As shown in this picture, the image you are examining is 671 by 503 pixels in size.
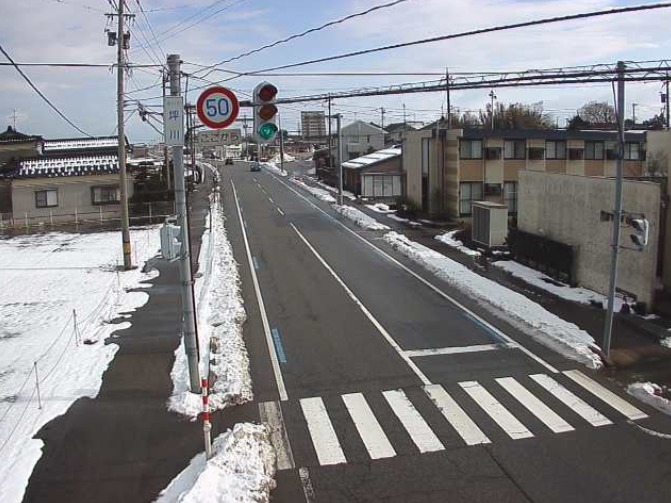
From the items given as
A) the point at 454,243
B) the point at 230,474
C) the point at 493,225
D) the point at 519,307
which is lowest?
the point at 230,474

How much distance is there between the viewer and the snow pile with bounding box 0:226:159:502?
418 inches

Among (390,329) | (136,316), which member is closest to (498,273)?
(390,329)

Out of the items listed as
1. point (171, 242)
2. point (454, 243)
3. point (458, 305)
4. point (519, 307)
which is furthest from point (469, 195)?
point (171, 242)

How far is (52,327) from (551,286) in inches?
598

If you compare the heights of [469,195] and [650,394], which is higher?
[469,195]

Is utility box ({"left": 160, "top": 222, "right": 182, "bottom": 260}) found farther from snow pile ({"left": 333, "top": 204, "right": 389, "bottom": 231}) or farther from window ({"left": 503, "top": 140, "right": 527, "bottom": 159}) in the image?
window ({"left": 503, "top": 140, "right": 527, "bottom": 159})

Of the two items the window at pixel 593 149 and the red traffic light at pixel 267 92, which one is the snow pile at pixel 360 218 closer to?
the window at pixel 593 149

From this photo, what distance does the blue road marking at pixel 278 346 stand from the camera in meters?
14.2

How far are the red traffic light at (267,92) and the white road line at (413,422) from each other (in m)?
5.68

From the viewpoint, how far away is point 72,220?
4278 centimetres

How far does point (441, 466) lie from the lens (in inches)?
360

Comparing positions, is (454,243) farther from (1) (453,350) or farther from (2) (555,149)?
(1) (453,350)

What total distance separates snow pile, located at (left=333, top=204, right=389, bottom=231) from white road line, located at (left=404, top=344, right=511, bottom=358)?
67.5 feet

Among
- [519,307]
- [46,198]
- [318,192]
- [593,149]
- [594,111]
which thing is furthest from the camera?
[594,111]
